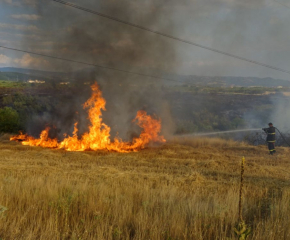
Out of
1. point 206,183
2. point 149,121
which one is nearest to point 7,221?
point 206,183

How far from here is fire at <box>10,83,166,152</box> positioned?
1708 centimetres

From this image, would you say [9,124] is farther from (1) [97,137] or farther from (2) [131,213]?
(2) [131,213]

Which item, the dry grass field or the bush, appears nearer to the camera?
the dry grass field

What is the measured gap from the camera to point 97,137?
17188mm

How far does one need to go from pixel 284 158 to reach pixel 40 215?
13.3 m

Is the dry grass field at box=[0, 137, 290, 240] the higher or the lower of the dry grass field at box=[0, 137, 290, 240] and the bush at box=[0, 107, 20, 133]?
the lower

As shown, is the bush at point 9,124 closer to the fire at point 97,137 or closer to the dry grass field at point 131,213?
the fire at point 97,137

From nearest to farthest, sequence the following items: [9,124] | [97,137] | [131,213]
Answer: [131,213], [97,137], [9,124]

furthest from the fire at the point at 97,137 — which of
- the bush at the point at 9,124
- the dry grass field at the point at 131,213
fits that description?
the dry grass field at the point at 131,213

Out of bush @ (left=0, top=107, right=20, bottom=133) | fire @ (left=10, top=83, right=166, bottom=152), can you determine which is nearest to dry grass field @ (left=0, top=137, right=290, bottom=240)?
fire @ (left=10, top=83, right=166, bottom=152)

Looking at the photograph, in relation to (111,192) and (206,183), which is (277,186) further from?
(111,192)

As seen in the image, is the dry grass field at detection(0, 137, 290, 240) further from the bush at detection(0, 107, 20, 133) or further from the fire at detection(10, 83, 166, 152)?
the bush at detection(0, 107, 20, 133)

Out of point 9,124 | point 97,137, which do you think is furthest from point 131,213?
point 9,124

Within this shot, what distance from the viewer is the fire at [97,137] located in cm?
1708
